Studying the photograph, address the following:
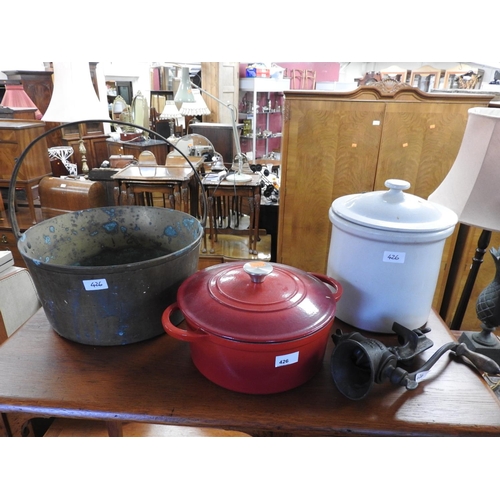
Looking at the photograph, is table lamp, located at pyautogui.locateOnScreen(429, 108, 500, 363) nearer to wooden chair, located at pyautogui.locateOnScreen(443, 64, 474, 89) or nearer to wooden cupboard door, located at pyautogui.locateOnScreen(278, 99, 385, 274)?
wooden cupboard door, located at pyautogui.locateOnScreen(278, 99, 385, 274)

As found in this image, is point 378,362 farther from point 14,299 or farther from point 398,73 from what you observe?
point 398,73

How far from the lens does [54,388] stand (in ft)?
2.52

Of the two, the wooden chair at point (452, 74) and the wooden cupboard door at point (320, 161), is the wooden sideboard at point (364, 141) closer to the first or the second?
the wooden cupboard door at point (320, 161)

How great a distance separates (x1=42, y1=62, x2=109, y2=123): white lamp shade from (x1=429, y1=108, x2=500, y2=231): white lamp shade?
5.61 ft

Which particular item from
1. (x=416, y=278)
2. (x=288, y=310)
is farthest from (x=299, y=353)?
(x=416, y=278)

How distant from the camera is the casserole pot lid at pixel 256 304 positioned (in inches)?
27.8

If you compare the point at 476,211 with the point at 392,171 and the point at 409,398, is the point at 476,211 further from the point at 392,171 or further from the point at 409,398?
the point at 392,171

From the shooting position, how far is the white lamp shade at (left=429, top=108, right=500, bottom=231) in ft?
3.23

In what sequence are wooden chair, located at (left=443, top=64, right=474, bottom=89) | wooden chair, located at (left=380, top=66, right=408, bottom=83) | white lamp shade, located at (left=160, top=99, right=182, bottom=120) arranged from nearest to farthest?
white lamp shade, located at (left=160, top=99, right=182, bottom=120) → wooden chair, located at (left=443, top=64, right=474, bottom=89) → wooden chair, located at (left=380, top=66, right=408, bottom=83)

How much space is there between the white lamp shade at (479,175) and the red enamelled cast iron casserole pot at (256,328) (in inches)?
20.1

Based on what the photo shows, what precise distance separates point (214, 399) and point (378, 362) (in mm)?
334

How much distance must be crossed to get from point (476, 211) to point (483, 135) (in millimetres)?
201

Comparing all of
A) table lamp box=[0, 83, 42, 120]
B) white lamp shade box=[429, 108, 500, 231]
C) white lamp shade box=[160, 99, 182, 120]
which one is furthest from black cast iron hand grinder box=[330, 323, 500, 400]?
table lamp box=[0, 83, 42, 120]

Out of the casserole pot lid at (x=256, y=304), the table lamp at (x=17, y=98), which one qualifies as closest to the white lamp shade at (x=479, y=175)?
the casserole pot lid at (x=256, y=304)
